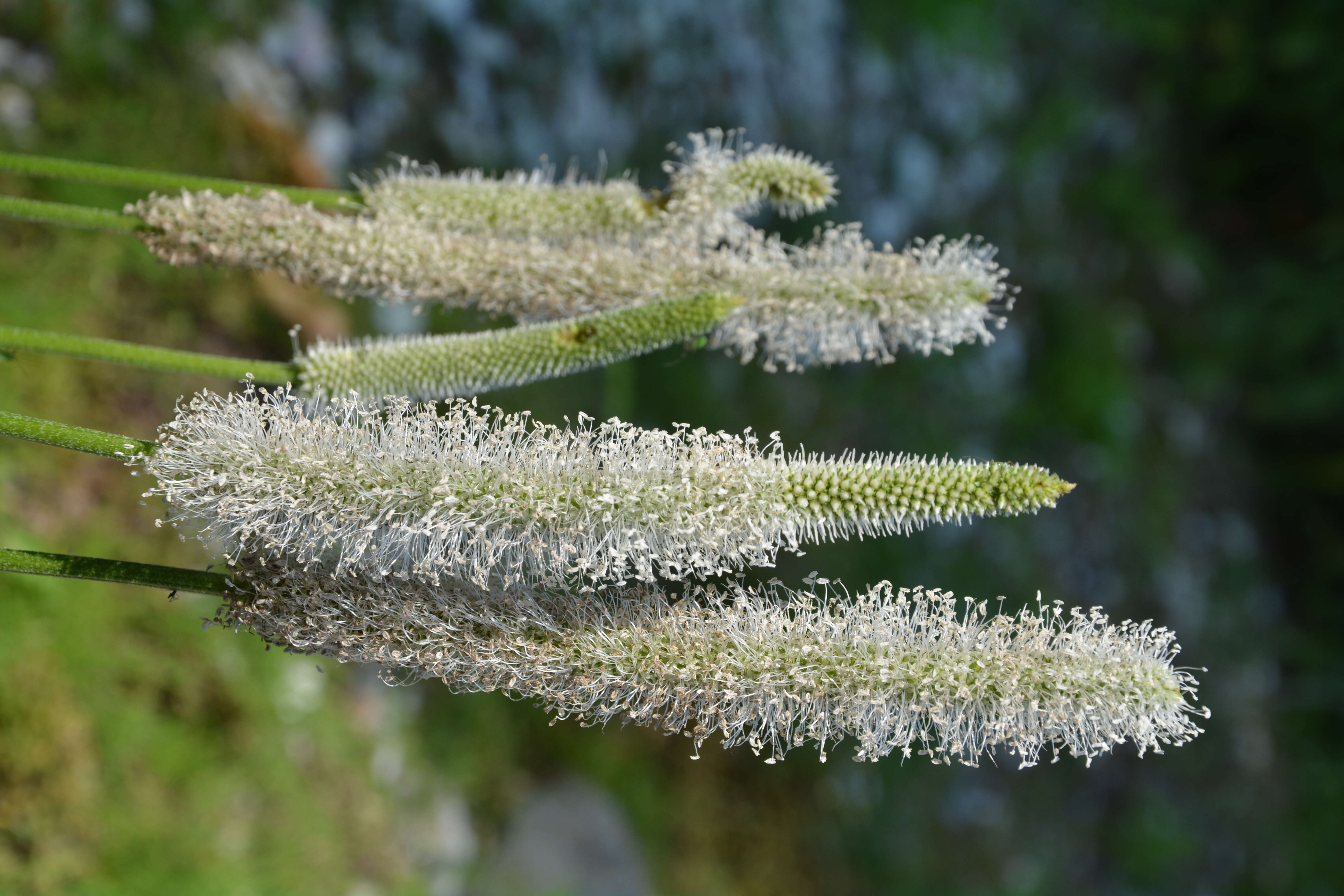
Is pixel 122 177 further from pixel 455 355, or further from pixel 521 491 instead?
pixel 521 491

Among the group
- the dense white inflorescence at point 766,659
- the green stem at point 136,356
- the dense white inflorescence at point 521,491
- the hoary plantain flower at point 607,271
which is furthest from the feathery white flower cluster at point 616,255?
the dense white inflorescence at point 766,659

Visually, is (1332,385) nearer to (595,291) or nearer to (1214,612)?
(1214,612)

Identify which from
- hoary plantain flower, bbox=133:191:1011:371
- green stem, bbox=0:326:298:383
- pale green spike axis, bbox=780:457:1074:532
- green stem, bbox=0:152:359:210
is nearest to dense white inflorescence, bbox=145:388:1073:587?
pale green spike axis, bbox=780:457:1074:532

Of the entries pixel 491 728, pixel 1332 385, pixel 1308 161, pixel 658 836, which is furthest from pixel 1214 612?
pixel 491 728

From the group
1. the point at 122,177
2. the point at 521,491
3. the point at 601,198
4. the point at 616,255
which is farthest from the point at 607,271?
the point at 122,177

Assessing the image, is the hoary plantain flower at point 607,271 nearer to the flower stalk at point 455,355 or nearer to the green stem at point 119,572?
the flower stalk at point 455,355

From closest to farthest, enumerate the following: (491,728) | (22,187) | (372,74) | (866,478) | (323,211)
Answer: (866,478), (323,211), (22,187), (372,74), (491,728)
